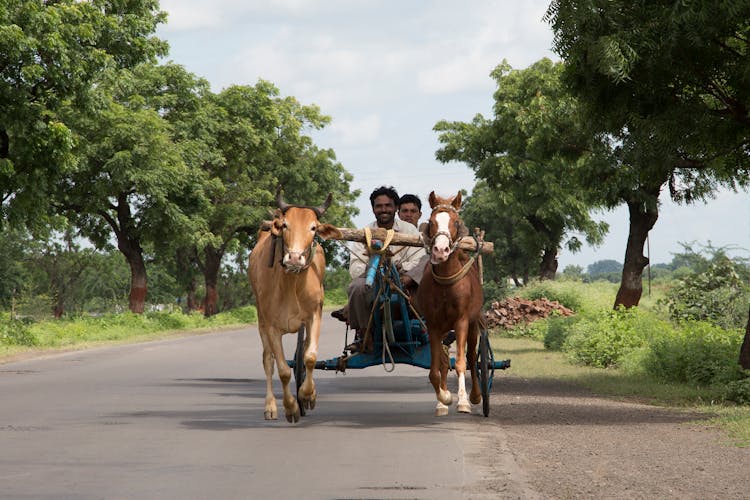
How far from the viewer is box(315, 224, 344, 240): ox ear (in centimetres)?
1195

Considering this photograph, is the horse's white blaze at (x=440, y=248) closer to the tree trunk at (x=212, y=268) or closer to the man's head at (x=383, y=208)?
the man's head at (x=383, y=208)

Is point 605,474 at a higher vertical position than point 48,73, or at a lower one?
lower

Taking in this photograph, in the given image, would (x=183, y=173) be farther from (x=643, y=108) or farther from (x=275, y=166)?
(x=643, y=108)

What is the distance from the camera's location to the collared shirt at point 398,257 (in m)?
13.9

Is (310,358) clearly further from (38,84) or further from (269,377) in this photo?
(38,84)

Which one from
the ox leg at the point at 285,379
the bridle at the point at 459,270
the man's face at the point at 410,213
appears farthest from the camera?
the man's face at the point at 410,213

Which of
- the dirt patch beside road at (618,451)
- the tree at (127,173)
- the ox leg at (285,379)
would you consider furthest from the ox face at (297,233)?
the tree at (127,173)

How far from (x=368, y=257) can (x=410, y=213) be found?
236 cm

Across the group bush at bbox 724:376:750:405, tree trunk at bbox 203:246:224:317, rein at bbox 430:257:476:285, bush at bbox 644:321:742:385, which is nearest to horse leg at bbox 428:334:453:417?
rein at bbox 430:257:476:285

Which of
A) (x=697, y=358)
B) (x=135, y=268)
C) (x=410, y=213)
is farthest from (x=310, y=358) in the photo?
(x=135, y=268)

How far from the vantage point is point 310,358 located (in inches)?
476

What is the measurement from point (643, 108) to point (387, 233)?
5.01 m

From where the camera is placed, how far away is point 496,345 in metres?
34.1

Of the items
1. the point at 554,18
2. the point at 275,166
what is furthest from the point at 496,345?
the point at 275,166
